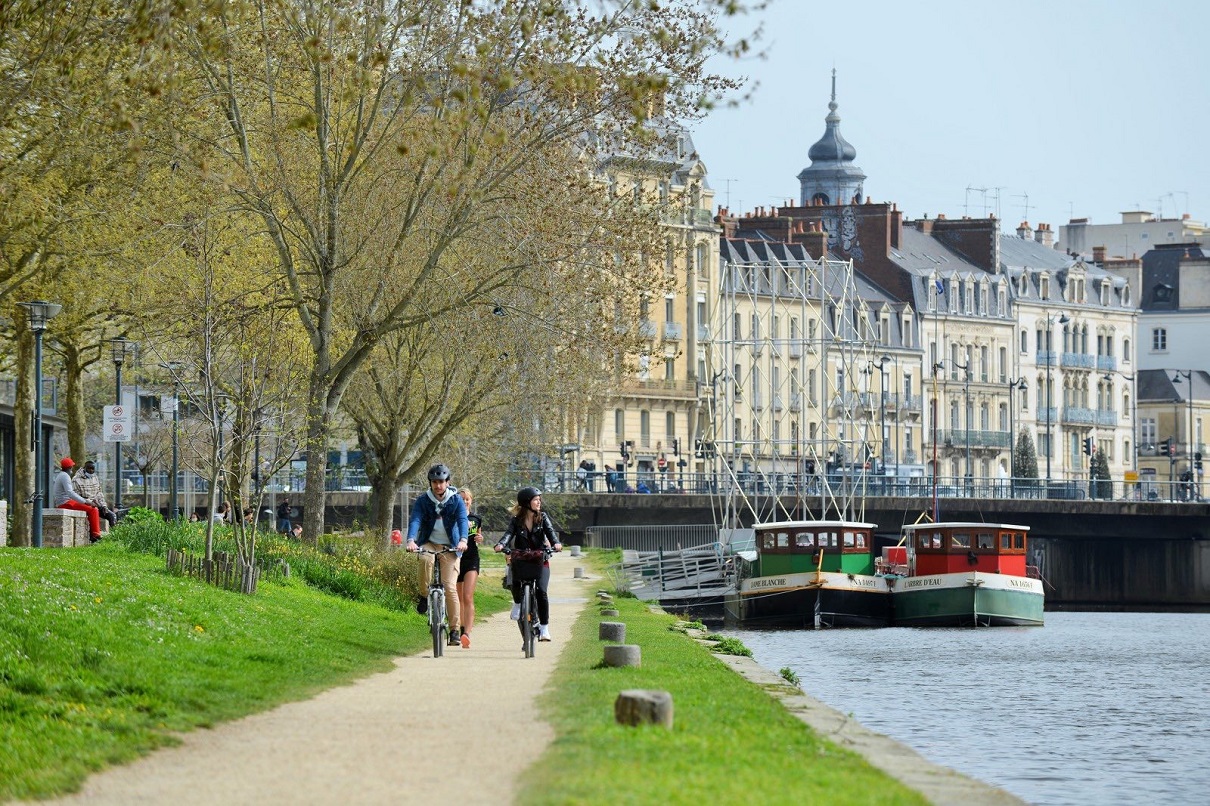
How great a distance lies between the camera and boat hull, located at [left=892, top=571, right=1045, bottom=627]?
210 feet

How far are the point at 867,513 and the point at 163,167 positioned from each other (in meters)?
58.4

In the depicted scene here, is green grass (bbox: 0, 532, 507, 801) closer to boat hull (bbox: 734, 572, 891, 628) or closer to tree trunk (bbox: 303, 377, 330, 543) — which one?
tree trunk (bbox: 303, 377, 330, 543)

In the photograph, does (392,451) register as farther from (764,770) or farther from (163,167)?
(764,770)

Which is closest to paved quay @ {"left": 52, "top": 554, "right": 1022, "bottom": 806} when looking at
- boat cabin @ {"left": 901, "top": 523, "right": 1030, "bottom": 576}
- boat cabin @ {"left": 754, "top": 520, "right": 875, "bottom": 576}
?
boat cabin @ {"left": 754, "top": 520, "right": 875, "bottom": 576}

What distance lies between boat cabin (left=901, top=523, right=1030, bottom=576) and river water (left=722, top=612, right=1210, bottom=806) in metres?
3.77

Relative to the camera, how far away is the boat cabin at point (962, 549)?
217 feet

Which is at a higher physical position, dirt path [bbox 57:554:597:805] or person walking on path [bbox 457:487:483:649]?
person walking on path [bbox 457:487:483:649]

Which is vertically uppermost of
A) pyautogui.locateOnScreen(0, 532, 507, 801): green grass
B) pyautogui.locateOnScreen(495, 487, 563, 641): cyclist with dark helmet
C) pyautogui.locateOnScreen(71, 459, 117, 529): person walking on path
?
pyautogui.locateOnScreen(71, 459, 117, 529): person walking on path

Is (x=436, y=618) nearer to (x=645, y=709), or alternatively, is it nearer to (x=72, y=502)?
(x=645, y=709)

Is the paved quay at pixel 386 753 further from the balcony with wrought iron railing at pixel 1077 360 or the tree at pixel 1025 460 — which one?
the balcony with wrought iron railing at pixel 1077 360

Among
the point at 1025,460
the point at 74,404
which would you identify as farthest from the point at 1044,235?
the point at 74,404

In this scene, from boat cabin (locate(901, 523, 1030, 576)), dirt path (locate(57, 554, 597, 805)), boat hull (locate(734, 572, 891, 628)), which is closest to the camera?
dirt path (locate(57, 554, 597, 805))

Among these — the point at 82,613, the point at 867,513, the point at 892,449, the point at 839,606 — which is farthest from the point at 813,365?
the point at 82,613

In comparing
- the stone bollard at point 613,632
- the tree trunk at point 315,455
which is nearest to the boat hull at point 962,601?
the tree trunk at point 315,455
